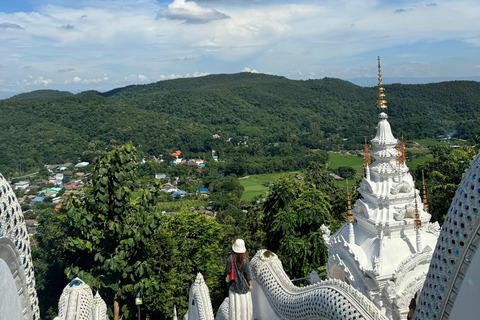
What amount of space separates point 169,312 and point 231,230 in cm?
720

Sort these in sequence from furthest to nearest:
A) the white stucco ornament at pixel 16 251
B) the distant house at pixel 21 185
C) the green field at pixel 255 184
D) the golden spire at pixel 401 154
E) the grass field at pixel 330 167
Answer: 1. the distant house at pixel 21 185
2. the green field at pixel 255 184
3. the grass field at pixel 330 167
4. the golden spire at pixel 401 154
5. the white stucco ornament at pixel 16 251

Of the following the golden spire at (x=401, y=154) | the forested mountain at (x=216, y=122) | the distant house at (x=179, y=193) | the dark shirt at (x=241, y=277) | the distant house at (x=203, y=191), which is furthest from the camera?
the forested mountain at (x=216, y=122)

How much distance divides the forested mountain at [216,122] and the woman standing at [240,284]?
73.7 metres

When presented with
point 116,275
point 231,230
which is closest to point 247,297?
point 116,275

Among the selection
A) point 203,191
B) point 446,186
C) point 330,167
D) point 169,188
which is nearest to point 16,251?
point 446,186

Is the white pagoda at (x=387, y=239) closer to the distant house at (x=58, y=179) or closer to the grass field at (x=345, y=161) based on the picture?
the grass field at (x=345, y=161)

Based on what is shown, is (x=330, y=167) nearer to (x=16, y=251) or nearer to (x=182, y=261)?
(x=182, y=261)

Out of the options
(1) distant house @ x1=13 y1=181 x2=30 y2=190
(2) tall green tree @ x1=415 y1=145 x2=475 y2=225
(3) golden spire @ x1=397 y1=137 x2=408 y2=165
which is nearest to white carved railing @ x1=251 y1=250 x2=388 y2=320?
(3) golden spire @ x1=397 y1=137 x2=408 y2=165

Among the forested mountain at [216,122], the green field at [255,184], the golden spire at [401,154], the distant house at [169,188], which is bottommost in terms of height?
the green field at [255,184]

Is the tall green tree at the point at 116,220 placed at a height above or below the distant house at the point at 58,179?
above

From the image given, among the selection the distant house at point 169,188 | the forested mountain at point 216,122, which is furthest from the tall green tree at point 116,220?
the forested mountain at point 216,122

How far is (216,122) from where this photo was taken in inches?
5330

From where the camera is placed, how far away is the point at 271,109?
495 feet

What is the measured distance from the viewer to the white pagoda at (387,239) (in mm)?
9164
